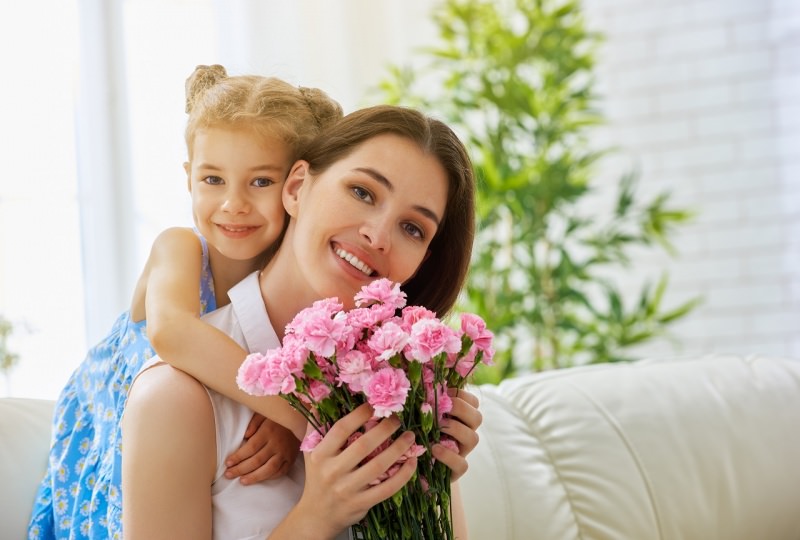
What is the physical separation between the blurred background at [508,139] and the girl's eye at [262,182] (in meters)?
1.79

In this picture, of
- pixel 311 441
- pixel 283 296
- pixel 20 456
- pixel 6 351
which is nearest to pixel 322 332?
pixel 311 441

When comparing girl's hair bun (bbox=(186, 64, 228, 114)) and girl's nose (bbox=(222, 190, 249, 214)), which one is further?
girl's hair bun (bbox=(186, 64, 228, 114))

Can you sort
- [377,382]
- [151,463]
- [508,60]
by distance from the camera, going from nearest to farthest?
[377,382] < [151,463] < [508,60]

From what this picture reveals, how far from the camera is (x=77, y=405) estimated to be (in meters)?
1.80

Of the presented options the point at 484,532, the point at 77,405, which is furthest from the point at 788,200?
the point at 77,405

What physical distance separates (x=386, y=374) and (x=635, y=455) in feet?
3.92

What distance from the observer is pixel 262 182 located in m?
1.62

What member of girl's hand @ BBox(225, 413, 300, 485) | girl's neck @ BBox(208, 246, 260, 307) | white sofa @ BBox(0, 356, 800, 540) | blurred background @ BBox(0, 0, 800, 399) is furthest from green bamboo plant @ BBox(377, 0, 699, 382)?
girl's hand @ BBox(225, 413, 300, 485)

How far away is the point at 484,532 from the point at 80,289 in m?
1.93

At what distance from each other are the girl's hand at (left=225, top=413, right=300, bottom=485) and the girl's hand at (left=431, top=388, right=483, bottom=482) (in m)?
0.27

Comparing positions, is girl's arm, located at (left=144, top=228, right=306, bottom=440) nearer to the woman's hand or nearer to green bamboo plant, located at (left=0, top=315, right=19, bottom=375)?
the woman's hand

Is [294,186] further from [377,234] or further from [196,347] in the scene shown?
[196,347]

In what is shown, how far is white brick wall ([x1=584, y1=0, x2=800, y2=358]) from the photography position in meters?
4.39

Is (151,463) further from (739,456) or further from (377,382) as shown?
(739,456)
